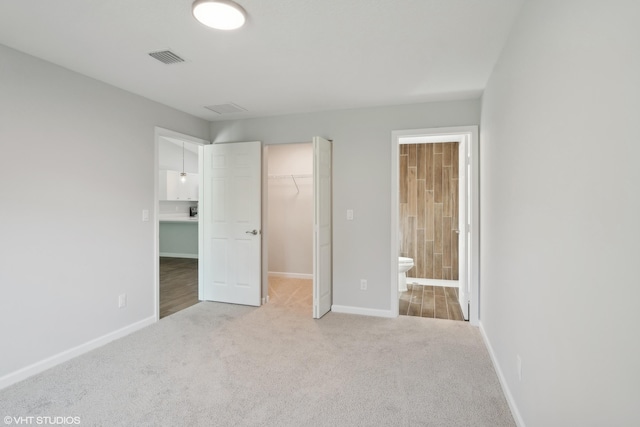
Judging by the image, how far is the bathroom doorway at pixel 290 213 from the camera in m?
5.81

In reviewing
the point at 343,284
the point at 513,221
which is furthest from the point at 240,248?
the point at 513,221

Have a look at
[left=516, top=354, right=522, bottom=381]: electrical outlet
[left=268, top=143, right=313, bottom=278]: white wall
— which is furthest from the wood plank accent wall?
[left=516, top=354, right=522, bottom=381]: electrical outlet

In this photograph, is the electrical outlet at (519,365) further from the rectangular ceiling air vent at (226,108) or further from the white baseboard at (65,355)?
the rectangular ceiling air vent at (226,108)

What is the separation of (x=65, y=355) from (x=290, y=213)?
3696 mm

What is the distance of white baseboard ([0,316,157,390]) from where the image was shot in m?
2.43

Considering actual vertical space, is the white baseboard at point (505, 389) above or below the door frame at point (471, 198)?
below

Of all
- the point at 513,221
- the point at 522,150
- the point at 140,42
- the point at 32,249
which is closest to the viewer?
the point at 522,150

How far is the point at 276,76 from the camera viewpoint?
3016 mm

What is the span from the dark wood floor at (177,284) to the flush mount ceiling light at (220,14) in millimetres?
3172

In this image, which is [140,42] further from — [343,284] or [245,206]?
[343,284]

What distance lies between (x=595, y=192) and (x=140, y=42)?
271cm

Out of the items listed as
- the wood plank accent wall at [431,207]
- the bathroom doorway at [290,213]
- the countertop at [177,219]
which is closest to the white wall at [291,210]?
the bathroom doorway at [290,213]

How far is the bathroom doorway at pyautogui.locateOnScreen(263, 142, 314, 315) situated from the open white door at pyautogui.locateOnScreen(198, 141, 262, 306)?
131 cm

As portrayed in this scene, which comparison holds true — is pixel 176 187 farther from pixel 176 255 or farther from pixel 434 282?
pixel 434 282
